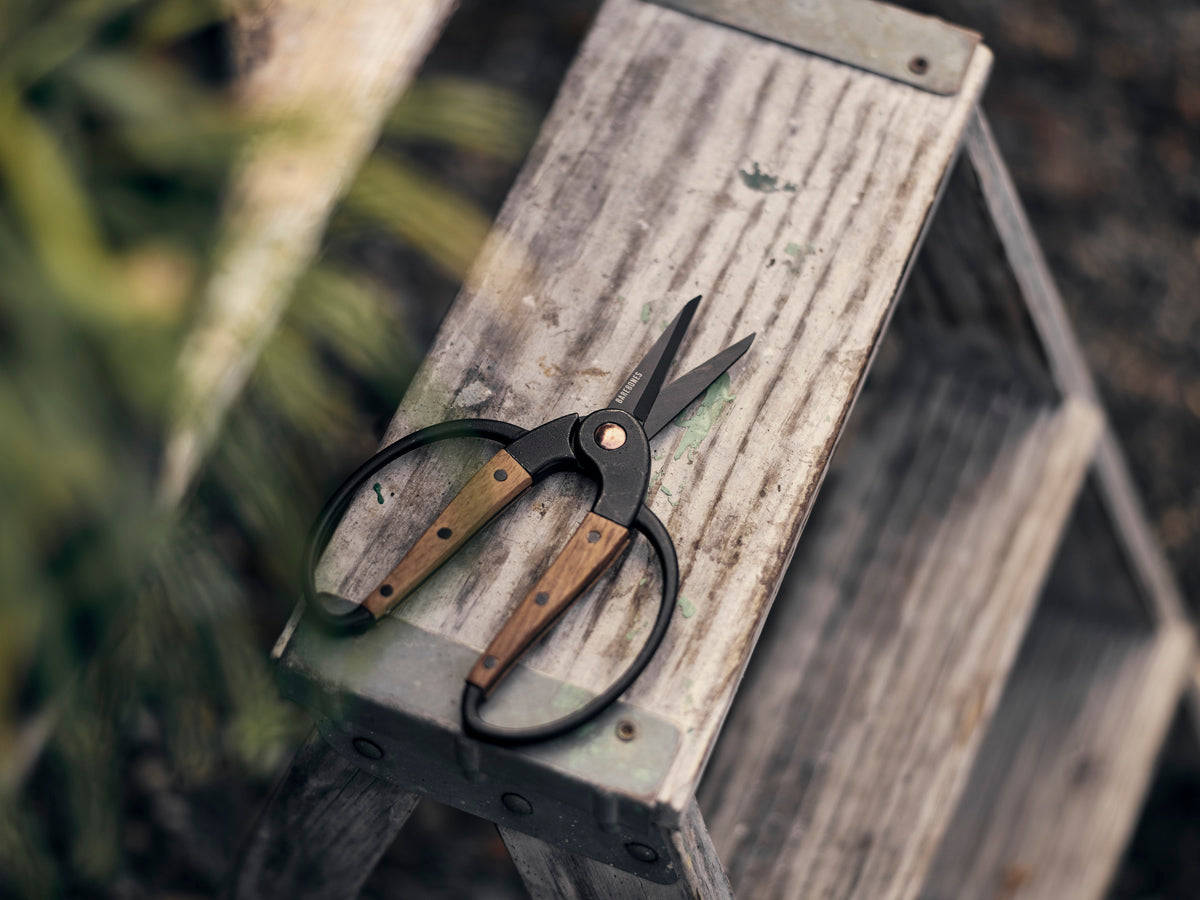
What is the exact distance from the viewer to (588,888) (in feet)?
2.41

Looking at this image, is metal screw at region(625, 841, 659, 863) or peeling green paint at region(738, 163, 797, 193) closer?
metal screw at region(625, 841, 659, 863)

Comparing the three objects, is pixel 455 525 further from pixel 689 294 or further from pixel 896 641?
pixel 896 641

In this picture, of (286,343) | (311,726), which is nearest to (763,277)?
(286,343)

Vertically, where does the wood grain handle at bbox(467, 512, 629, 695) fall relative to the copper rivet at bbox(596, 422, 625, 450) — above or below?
below

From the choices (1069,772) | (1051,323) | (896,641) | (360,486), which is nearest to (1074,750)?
(1069,772)

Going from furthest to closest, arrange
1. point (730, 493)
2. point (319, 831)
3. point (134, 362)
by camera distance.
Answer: point (319, 831), point (730, 493), point (134, 362)

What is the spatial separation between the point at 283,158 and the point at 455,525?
0.43m

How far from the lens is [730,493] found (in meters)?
0.66

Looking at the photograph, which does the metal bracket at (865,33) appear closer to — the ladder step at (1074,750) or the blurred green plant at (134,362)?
the blurred green plant at (134,362)

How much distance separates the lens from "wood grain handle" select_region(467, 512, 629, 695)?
0.60 meters

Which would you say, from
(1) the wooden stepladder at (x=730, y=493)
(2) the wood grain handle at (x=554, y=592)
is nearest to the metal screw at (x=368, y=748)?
(1) the wooden stepladder at (x=730, y=493)

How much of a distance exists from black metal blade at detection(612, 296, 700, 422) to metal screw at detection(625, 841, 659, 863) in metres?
0.28

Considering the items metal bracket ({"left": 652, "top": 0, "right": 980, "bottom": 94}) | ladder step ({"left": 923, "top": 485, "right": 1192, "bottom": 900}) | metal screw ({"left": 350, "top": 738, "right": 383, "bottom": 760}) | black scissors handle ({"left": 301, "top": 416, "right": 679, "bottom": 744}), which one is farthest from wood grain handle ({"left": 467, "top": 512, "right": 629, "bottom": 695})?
ladder step ({"left": 923, "top": 485, "right": 1192, "bottom": 900})

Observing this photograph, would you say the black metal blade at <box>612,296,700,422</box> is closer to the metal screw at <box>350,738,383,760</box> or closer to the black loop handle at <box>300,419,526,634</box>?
the black loop handle at <box>300,419,526,634</box>
